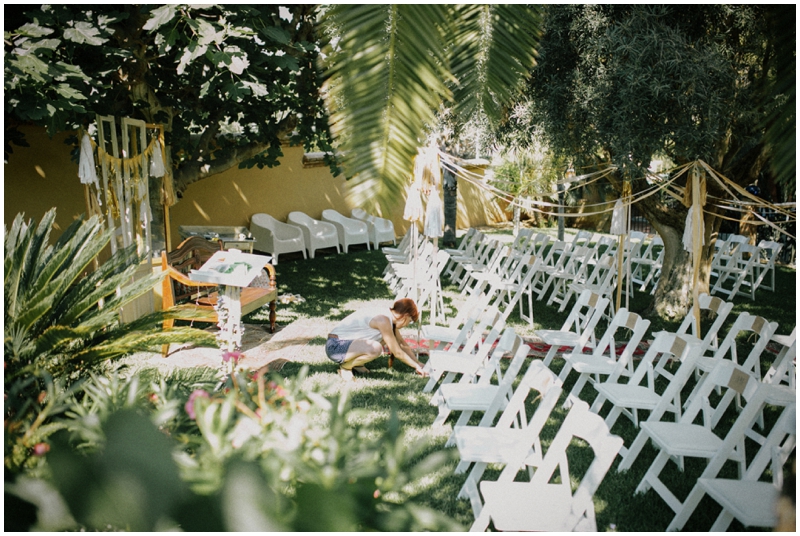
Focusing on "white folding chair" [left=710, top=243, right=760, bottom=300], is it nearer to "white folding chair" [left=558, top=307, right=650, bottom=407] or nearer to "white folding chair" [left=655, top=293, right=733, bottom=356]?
"white folding chair" [left=655, top=293, right=733, bottom=356]

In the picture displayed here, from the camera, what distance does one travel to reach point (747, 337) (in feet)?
26.1

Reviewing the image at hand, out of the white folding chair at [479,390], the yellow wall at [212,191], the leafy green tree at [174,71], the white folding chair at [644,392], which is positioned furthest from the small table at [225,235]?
the white folding chair at [644,392]

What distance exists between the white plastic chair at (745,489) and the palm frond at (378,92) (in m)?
2.59

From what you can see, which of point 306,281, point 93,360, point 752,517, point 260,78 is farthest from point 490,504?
point 306,281

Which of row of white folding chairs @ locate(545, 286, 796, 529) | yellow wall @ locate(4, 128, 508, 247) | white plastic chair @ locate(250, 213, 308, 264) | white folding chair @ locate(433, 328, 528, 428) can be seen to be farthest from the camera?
white plastic chair @ locate(250, 213, 308, 264)

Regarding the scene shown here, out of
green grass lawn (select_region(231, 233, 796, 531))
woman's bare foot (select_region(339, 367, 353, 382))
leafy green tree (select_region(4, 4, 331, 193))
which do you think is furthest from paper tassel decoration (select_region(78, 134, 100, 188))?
woman's bare foot (select_region(339, 367, 353, 382))

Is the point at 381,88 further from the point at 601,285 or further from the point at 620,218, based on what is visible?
the point at 601,285

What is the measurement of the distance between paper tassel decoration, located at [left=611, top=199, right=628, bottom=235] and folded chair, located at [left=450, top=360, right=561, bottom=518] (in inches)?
166

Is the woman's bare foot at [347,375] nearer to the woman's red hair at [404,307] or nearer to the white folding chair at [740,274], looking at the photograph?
the woman's red hair at [404,307]

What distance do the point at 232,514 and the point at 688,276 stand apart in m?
8.34

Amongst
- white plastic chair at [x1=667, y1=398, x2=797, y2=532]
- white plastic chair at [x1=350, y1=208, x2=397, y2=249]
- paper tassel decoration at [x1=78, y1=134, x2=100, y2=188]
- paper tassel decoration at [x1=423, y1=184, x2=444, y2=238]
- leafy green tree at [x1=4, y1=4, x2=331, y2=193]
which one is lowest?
white plastic chair at [x1=667, y1=398, x2=797, y2=532]

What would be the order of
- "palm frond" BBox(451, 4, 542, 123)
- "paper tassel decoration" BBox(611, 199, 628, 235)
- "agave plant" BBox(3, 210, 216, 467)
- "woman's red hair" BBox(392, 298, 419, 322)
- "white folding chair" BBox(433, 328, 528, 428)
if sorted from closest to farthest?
"palm frond" BBox(451, 4, 542, 123), "agave plant" BBox(3, 210, 216, 467), "white folding chair" BBox(433, 328, 528, 428), "woman's red hair" BBox(392, 298, 419, 322), "paper tassel decoration" BBox(611, 199, 628, 235)

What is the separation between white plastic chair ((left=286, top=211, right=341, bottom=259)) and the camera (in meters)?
14.4

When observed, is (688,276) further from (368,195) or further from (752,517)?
(368,195)
